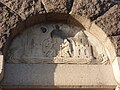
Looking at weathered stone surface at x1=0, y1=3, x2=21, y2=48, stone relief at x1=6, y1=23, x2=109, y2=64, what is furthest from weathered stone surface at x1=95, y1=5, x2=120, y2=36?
weathered stone surface at x1=0, y1=3, x2=21, y2=48

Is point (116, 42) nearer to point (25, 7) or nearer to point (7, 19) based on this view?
point (25, 7)

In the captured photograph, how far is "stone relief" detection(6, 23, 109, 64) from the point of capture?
3619mm

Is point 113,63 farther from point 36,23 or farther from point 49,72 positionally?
point 36,23

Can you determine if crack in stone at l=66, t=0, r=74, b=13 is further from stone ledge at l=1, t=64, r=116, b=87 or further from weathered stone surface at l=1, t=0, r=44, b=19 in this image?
stone ledge at l=1, t=64, r=116, b=87

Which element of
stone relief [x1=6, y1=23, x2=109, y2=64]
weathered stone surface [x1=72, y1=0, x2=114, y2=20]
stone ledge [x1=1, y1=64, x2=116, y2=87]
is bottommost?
stone ledge [x1=1, y1=64, x2=116, y2=87]

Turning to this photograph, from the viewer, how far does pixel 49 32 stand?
3.86 metres

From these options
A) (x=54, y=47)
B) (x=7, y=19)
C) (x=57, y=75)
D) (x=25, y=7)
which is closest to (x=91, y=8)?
(x=54, y=47)

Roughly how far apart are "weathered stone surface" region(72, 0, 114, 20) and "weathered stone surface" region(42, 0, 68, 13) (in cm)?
15

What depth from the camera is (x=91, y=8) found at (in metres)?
3.81

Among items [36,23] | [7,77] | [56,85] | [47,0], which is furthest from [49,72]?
[47,0]

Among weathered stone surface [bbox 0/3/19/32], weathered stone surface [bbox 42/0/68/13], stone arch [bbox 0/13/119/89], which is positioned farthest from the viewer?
weathered stone surface [bbox 42/0/68/13]

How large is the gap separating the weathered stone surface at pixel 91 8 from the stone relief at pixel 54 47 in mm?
280

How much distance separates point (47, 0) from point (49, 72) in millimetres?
1050

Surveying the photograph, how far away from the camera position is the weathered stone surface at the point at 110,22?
145 inches
